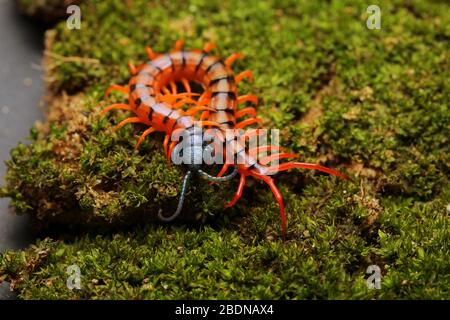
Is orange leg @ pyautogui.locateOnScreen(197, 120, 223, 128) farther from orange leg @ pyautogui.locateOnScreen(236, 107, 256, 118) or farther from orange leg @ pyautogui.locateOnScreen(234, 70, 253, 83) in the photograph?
orange leg @ pyautogui.locateOnScreen(234, 70, 253, 83)

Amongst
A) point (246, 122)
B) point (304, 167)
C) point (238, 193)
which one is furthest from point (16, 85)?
point (304, 167)

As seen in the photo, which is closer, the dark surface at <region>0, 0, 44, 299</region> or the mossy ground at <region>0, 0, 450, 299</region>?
the mossy ground at <region>0, 0, 450, 299</region>

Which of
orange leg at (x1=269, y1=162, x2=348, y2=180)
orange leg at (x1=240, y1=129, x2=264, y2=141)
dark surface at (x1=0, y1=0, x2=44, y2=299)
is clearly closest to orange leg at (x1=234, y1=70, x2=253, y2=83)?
orange leg at (x1=240, y1=129, x2=264, y2=141)

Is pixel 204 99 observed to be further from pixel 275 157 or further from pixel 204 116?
pixel 275 157

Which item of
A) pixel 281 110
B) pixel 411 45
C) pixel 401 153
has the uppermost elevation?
pixel 411 45
